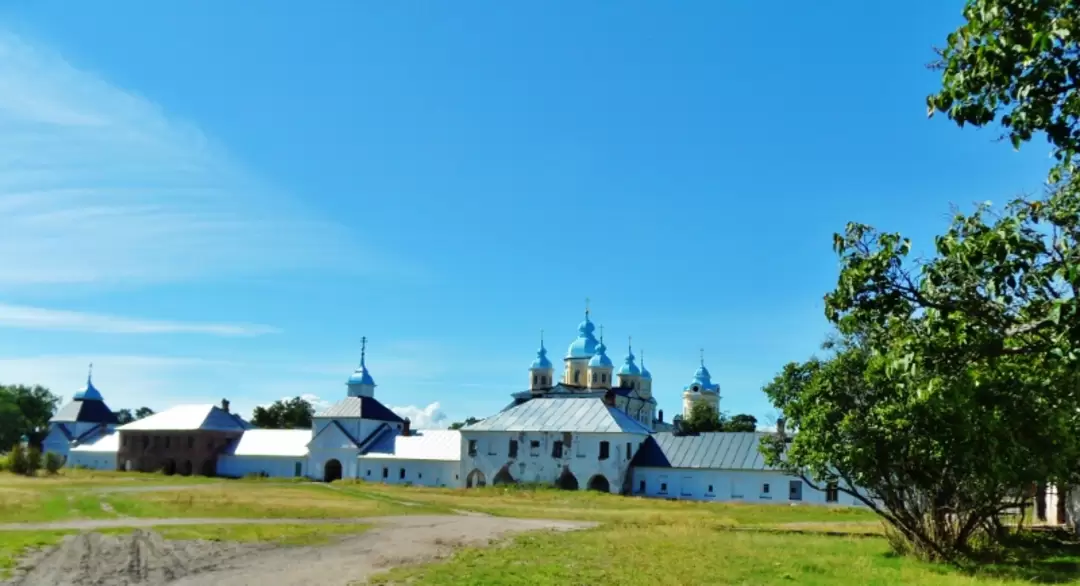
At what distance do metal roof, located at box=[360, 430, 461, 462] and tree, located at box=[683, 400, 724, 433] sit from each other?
30.0 metres

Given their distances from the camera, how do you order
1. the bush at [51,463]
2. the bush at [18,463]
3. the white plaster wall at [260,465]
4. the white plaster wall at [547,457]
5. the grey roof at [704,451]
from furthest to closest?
the white plaster wall at [260,465] → the bush at [51,463] → the bush at [18,463] → the white plaster wall at [547,457] → the grey roof at [704,451]

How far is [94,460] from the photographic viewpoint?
268 feet

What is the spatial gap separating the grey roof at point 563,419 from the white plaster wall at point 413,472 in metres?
3.74

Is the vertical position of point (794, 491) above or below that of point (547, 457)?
below

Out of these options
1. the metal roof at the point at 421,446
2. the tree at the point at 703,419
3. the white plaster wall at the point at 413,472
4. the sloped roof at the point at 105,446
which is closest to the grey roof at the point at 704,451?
the white plaster wall at the point at 413,472

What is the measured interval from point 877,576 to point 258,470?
206 feet

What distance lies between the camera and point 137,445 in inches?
3088

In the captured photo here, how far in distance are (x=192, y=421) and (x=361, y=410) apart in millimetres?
16911

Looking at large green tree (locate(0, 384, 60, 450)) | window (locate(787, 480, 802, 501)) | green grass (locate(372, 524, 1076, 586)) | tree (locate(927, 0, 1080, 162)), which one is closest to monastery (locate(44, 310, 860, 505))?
window (locate(787, 480, 802, 501))

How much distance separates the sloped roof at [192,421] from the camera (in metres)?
75.9

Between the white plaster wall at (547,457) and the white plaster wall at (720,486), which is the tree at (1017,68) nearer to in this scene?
the white plaster wall at (720,486)

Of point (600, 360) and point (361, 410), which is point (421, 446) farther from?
point (600, 360)

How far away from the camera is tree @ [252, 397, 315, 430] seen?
96000 millimetres

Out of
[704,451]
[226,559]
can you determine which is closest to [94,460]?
[704,451]
